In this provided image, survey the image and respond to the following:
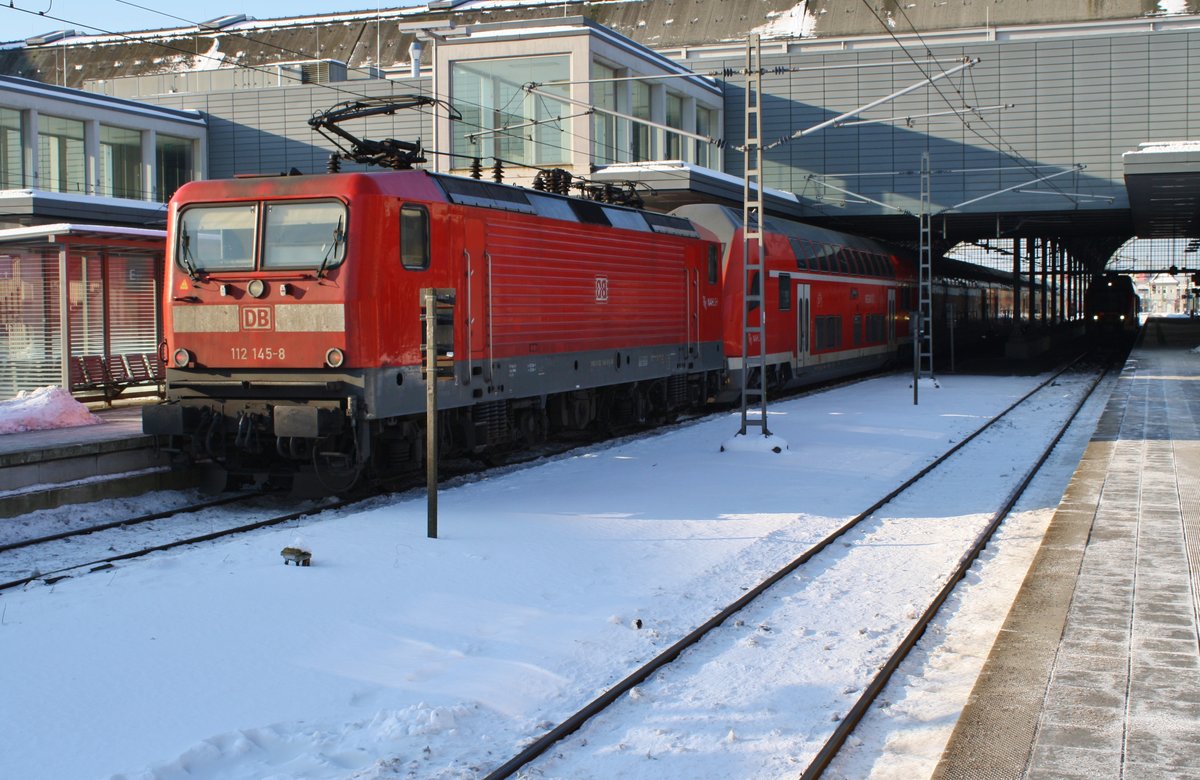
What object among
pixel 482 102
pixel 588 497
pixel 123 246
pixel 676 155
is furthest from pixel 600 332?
pixel 676 155

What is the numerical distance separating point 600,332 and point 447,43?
1974cm

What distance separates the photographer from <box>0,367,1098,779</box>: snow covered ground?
5.88m

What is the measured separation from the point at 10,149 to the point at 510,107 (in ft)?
50.1

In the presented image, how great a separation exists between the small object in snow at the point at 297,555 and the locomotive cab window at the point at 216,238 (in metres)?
4.15

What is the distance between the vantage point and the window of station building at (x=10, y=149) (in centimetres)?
3538

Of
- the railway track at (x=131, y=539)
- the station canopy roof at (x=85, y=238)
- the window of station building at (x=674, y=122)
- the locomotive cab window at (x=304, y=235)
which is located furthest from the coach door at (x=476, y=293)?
the window of station building at (x=674, y=122)

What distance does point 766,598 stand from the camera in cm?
891

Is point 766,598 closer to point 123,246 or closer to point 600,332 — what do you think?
point 600,332

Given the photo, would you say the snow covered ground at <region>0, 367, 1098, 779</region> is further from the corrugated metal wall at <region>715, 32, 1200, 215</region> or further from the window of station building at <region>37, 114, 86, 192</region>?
the window of station building at <region>37, 114, 86, 192</region>

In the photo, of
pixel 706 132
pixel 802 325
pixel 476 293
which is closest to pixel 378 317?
pixel 476 293

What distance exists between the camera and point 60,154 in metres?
37.3

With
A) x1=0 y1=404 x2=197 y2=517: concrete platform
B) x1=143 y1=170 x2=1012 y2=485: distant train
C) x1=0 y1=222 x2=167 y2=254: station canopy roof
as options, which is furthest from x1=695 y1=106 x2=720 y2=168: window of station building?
x1=0 y1=404 x2=197 y2=517: concrete platform

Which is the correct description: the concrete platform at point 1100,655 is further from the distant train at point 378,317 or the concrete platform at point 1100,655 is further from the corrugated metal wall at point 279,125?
the corrugated metal wall at point 279,125

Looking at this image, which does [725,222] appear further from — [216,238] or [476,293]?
[216,238]
